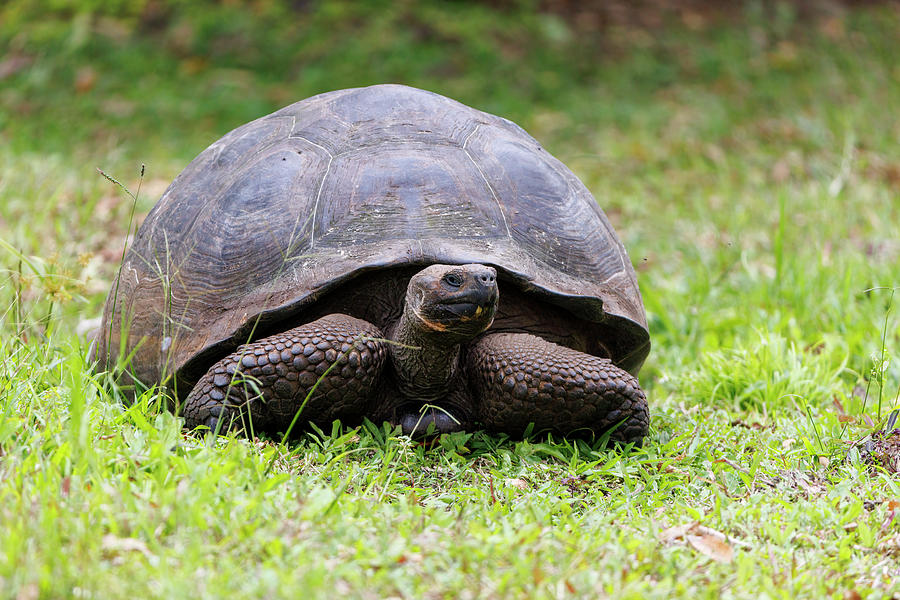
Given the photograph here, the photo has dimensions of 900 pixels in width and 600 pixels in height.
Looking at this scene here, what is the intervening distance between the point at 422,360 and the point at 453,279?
38 centimetres

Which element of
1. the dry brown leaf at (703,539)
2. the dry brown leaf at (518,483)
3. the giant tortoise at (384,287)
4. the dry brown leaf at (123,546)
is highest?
the giant tortoise at (384,287)

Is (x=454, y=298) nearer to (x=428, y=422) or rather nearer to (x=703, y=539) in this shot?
(x=428, y=422)

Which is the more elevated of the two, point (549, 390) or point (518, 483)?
point (549, 390)

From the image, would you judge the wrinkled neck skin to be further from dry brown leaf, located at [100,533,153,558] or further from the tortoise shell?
dry brown leaf, located at [100,533,153,558]

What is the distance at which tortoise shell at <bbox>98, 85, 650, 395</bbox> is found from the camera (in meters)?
3.05

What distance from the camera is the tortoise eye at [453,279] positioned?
2.78 metres

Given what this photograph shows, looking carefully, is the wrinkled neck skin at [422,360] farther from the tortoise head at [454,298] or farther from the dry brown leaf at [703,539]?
the dry brown leaf at [703,539]

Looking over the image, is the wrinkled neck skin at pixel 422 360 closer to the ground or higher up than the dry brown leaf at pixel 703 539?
higher up

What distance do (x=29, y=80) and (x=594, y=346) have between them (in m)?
7.43

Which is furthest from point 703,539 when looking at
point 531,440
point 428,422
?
point 428,422

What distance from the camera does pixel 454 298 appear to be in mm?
2789

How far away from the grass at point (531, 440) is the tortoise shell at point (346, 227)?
0.31 m

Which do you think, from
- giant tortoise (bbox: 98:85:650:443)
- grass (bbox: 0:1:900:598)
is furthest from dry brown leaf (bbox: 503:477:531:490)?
giant tortoise (bbox: 98:85:650:443)

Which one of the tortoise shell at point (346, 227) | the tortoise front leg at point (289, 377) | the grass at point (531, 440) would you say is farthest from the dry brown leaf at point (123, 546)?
the tortoise shell at point (346, 227)
